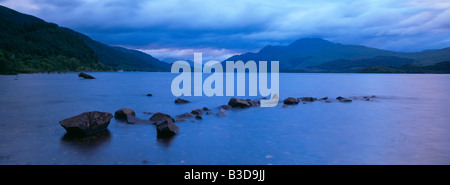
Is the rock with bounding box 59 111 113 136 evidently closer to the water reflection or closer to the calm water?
the calm water

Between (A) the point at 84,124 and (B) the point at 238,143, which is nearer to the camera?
(B) the point at 238,143

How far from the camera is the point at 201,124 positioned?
67.9 feet

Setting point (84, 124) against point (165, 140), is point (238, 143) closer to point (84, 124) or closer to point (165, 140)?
point (165, 140)

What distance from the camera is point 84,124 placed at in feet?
51.6

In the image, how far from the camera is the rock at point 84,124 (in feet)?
51.4

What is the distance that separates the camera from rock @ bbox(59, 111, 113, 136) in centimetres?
1565

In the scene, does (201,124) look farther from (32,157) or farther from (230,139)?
(32,157)

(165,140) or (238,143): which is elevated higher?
(165,140)

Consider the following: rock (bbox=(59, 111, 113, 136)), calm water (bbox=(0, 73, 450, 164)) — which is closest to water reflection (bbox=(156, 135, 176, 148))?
calm water (bbox=(0, 73, 450, 164))

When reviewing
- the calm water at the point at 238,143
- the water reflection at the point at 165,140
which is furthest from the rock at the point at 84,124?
the water reflection at the point at 165,140

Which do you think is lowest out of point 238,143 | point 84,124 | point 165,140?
point 238,143

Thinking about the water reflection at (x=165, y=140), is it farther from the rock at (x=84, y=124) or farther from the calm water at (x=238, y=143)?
the rock at (x=84, y=124)

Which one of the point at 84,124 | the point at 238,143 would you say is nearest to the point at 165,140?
the point at 238,143
